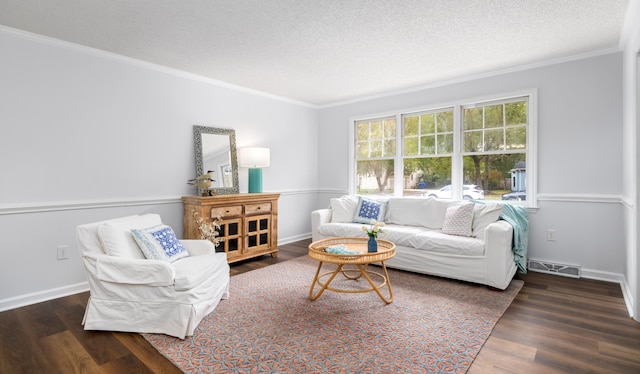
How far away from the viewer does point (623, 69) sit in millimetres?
3322

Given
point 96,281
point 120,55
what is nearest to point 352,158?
point 120,55

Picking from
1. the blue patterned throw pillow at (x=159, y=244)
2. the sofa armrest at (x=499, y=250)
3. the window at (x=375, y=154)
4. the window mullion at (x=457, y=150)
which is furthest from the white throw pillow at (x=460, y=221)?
A: the blue patterned throw pillow at (x=159, y=244)

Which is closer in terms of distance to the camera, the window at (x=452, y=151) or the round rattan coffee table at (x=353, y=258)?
the round rattan coffee table at (x=353, y=258)

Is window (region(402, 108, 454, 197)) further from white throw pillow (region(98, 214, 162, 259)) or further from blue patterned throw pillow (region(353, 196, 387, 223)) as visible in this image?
white throw pillow (region(98, 214, 162, 259))

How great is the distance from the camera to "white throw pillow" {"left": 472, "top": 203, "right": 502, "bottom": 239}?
11.5ft

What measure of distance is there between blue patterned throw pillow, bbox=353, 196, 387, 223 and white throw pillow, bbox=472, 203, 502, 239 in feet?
4.00

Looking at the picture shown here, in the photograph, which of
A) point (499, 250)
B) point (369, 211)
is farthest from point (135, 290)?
point (499, 250)

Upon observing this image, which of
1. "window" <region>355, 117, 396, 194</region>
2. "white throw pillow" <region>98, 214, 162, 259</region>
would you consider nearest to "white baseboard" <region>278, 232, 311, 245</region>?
"window" <region>355, 117, 396, 194</region>

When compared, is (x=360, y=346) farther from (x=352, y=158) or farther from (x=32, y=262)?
(x=352, y=158)

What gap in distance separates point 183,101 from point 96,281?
2.44m

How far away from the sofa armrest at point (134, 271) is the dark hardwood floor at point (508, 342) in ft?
1.31

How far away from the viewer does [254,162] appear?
4535 mm

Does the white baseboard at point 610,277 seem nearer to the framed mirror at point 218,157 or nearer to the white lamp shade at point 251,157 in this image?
the white lamp shade at point 251,157

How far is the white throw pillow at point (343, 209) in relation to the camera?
183 inches
